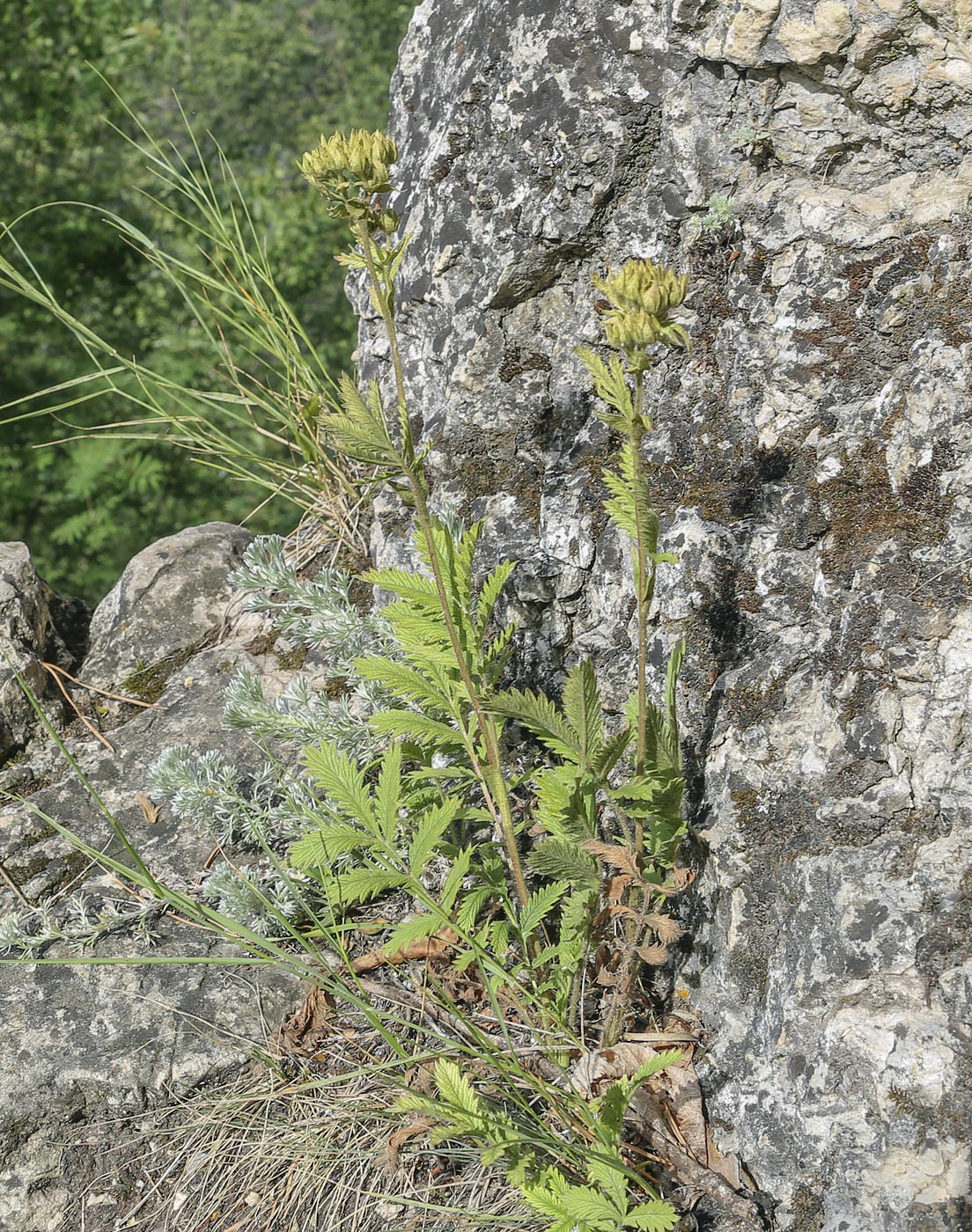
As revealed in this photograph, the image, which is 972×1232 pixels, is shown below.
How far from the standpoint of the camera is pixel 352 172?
165 cm

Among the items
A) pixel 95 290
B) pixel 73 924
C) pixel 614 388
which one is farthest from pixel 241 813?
pixel 95 290

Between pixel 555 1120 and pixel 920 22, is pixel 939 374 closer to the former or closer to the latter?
pixel 920 22

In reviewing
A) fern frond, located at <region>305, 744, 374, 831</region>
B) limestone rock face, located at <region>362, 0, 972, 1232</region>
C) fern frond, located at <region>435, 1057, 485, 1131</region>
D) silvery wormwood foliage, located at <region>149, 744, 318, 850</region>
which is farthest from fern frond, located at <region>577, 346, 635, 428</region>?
silvery wormwood foliage, located at <region>149, 744, 318, 850</region>

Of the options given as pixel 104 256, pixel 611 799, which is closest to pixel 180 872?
pixel 611 799

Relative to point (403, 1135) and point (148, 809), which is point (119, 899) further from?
point (403, 1135)

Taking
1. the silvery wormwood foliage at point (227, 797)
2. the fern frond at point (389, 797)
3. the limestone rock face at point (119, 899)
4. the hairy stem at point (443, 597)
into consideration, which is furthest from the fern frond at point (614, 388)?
the limestone rock face at point (119, 899)

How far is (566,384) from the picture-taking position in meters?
2.53

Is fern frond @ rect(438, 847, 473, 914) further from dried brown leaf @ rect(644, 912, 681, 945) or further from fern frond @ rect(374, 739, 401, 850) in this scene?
dried brown leaf @ rect(644, 912, 681, 945)

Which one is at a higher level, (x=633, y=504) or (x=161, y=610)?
(x=633, y=504)

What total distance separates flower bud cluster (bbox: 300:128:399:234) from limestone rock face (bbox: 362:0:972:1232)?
36.8 inches

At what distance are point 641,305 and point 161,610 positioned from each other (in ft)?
7.57

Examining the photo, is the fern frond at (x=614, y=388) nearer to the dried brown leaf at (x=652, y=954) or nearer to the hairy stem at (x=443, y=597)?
the hairy stem at (x=443, y=597)

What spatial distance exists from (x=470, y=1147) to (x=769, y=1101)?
586mm

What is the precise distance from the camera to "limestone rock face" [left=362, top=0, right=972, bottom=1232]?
1.71 m
